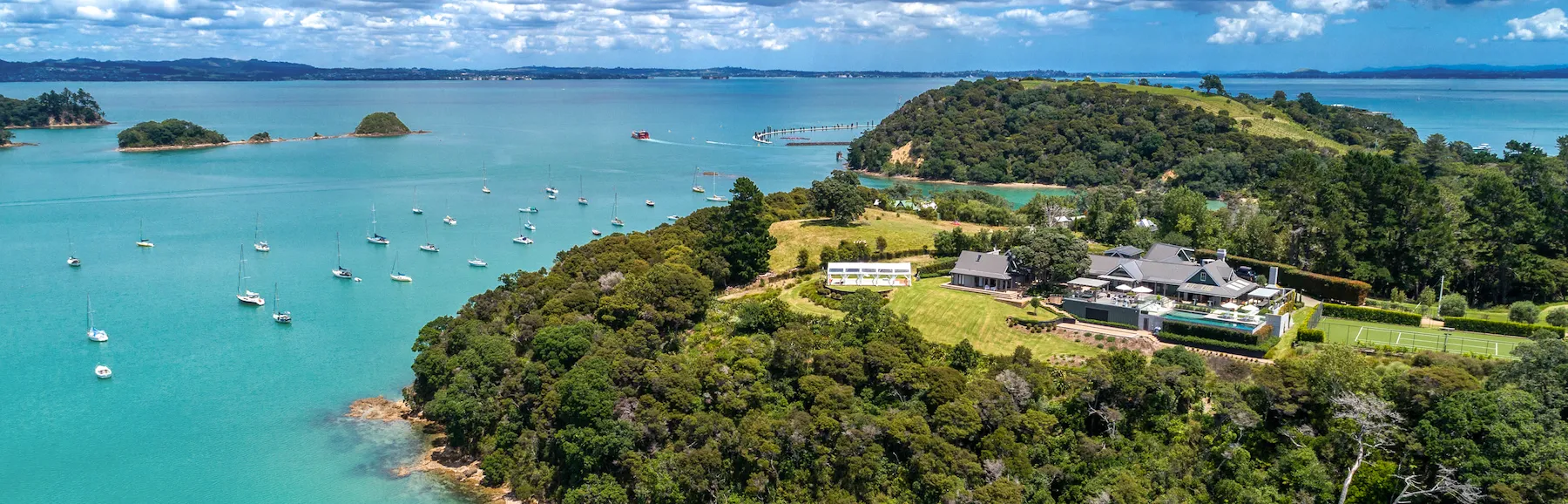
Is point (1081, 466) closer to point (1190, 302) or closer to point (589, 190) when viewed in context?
point (1190, 302)

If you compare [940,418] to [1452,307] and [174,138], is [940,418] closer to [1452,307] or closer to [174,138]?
[1452,307]

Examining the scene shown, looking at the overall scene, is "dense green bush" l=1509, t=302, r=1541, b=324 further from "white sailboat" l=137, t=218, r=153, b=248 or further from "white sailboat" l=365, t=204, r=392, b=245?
"white sailboat" l=137, t=218, r=153, b=248

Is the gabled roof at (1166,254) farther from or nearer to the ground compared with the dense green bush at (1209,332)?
farther from the ground

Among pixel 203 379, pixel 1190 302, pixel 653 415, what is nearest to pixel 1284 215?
pixel 1190 302

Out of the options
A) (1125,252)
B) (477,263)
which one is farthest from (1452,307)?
(477,263)

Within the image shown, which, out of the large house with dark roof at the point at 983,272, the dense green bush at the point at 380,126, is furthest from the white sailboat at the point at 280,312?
the dense green bush at the point at 380,126

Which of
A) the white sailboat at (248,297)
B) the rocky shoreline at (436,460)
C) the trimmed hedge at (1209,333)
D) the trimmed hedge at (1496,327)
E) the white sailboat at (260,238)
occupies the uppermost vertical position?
the trimmed hedge at (1496,327)

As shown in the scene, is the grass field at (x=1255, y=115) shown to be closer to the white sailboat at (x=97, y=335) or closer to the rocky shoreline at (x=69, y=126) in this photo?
the white sailboat at (x=97, y=335)
